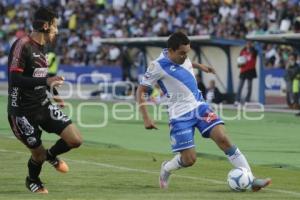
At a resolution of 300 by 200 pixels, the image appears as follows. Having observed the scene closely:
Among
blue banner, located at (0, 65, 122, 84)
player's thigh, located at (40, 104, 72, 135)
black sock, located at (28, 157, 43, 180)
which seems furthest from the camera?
blue banner, located at (0, 65, 122, 84)

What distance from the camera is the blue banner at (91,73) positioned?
43438 millimetres

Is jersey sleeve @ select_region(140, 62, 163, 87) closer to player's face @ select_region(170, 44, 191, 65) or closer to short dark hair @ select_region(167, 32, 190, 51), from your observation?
player's face @ select_region(170, 44, 191, 65)

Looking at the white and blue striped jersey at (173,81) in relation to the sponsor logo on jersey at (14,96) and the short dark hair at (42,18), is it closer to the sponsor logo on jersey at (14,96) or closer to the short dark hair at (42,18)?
the short dark hair at (42,18)

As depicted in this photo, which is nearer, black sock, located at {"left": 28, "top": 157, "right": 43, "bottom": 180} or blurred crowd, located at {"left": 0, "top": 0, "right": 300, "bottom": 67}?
black sock, located at {"left": 28, "top": 157, "right": 43, "bottom": 180}

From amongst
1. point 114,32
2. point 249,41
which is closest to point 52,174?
point 249,41

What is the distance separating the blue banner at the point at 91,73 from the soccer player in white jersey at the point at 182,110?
99.5 feet

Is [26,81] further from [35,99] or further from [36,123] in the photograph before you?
[36,123]

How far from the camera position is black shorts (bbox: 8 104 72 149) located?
11.8 m

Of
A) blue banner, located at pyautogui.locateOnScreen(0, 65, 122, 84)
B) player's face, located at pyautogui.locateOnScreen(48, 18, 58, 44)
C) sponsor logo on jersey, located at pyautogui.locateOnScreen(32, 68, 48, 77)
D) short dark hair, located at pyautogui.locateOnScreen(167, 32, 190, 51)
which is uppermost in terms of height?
player's face, located at pyautogui.locateOnScreen(48, 18, 58, 44)

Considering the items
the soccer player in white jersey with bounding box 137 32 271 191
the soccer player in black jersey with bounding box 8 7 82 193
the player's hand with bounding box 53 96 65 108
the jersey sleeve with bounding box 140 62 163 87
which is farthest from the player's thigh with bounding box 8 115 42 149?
the jersey sleeve with bounding box 140 62 163 87

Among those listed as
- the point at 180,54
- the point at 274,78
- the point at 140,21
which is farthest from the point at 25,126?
the point at 140,21

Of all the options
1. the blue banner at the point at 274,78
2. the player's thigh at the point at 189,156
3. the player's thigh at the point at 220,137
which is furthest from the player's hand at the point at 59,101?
the blue banner at the point at 274,78

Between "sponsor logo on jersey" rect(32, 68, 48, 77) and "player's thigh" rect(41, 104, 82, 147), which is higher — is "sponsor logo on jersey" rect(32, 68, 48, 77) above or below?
above

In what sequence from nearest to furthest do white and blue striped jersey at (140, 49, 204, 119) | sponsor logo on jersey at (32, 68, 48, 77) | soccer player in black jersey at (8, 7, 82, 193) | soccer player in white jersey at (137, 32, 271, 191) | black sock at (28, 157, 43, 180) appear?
1. soccer player in black jersey at (8, 7, 82, 193)
2. sponsor logo on jersey at (32, 68, 48, 77)
3. black sock at (28, 157, 43, 180)
4. soccer player in white jersey at (137, 32, 271, 191)
5. white and blue striped jersey at (140, 49, 204, 119)
